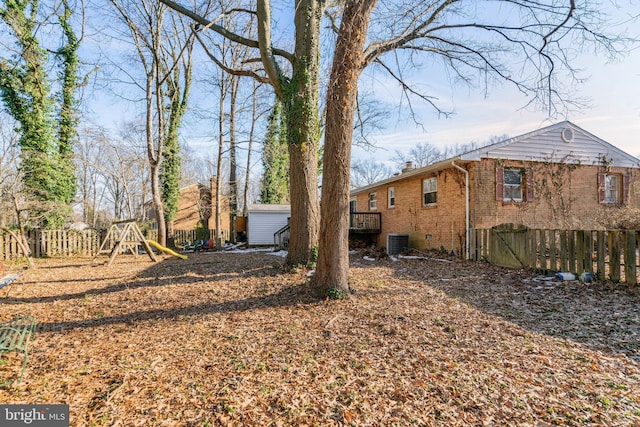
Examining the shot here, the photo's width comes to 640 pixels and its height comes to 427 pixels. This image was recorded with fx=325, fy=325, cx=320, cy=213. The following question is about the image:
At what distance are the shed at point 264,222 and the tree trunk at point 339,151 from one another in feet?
50.3

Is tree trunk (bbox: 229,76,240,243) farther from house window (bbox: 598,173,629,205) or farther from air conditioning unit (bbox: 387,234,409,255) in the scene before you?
house window (bbox: 598,173,629,205)

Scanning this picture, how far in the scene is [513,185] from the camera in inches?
461

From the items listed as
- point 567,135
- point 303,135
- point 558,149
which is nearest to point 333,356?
point 303,135

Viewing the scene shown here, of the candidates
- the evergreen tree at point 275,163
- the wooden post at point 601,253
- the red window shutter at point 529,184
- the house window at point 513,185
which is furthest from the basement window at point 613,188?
the evergreen tree at point 275,163

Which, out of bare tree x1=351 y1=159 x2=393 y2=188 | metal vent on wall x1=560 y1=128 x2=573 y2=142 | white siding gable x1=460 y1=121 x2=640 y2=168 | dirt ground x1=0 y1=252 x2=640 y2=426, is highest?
bare tree x1=351 y1=159 x2=393 y2=188

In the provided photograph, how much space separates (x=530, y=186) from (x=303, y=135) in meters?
8.93

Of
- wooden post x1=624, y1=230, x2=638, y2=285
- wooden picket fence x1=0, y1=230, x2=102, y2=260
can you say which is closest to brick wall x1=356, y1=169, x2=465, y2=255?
wooden post x1=624, y1=230, x2=638, y2=285

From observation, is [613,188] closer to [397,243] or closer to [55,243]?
[397,243]

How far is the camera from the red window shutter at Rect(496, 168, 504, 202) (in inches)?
445

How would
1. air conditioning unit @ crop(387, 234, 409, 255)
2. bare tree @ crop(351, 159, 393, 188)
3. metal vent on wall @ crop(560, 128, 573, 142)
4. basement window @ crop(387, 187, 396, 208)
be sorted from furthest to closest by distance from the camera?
1. bare tree @ crop(351, 159, 393, 188)
2. basement window @ crop(387, 187, 396, 208)
3. air conditioning unit @ crop(387, 234, 409, 255)
4. metal vent on wall @ crop(560, 128, 573, 142)

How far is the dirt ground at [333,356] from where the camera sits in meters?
2.51

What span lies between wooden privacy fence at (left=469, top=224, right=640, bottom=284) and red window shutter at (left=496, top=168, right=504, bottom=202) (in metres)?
1.74

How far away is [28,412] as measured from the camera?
2.53 meters

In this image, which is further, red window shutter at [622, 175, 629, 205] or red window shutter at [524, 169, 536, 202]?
red window shutter at [622, 175, 629, 205]
